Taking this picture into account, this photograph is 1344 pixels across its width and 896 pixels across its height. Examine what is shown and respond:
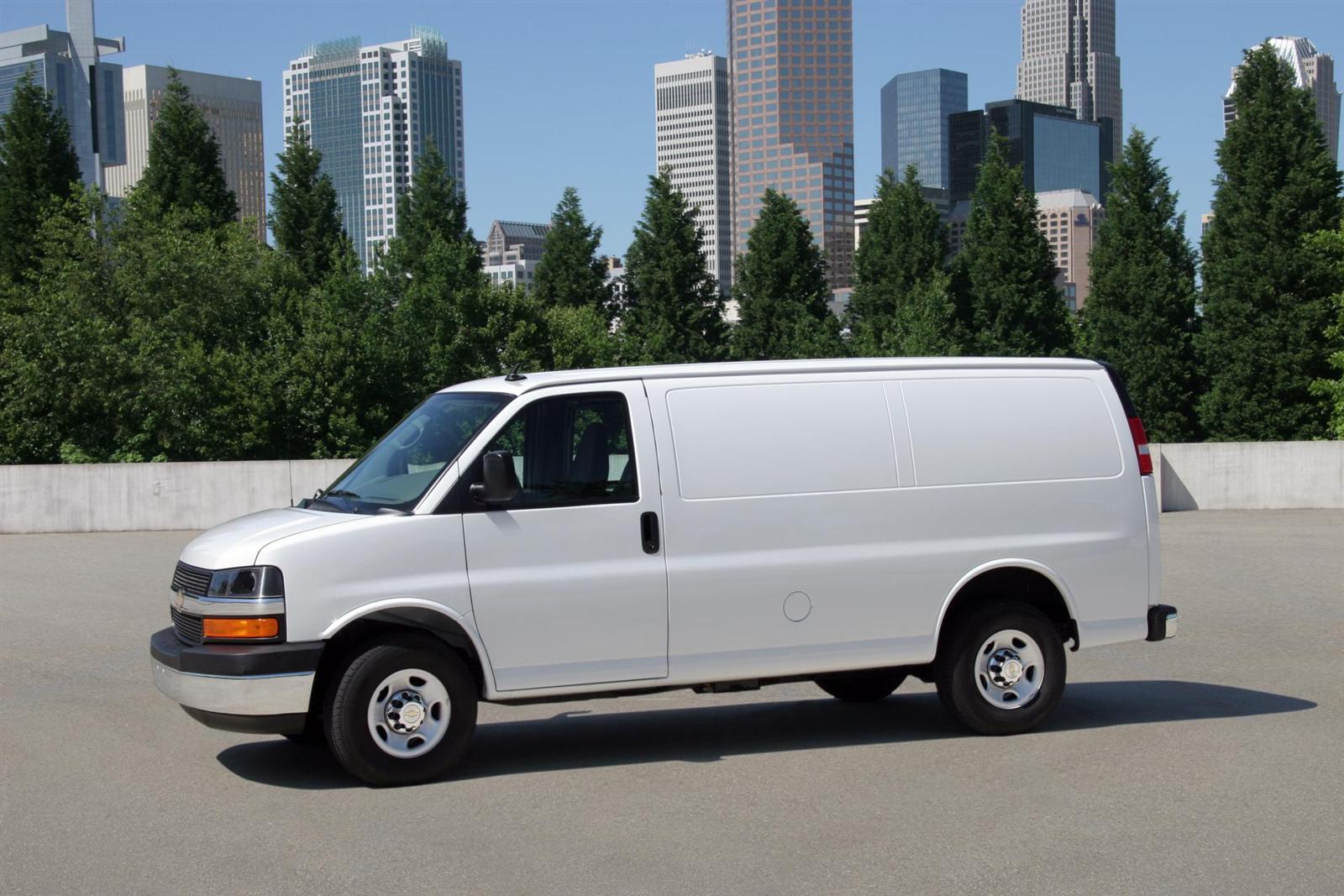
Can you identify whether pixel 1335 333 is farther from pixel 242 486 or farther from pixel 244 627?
pixel 244 627

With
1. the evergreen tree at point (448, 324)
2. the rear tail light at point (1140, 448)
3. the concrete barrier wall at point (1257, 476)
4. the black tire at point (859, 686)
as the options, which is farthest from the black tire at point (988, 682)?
the evergreen tree at point (448, 324)

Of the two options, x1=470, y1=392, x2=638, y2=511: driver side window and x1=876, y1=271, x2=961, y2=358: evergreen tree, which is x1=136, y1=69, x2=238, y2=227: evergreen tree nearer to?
x1=876, y1=271, x2=961, y2=358: evergreen tree

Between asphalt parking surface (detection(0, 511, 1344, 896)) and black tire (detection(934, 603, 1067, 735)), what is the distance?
0.43 feet

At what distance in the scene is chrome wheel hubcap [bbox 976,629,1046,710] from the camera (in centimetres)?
828

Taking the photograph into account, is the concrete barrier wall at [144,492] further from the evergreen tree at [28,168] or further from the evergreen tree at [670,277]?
the evergreen tree at [670,277]

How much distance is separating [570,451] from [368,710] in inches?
64.9

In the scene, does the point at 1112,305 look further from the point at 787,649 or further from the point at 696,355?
the point at 787,649

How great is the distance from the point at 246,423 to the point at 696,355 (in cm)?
2975

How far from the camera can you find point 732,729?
28.8ft

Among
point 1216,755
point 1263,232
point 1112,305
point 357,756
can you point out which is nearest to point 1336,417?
point 1263,232

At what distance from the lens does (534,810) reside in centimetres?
680

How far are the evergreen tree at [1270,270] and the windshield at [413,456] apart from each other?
43.8 metres

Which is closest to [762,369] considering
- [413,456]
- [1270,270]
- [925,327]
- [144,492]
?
[413,456]

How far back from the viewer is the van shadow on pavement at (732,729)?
25.9ft
